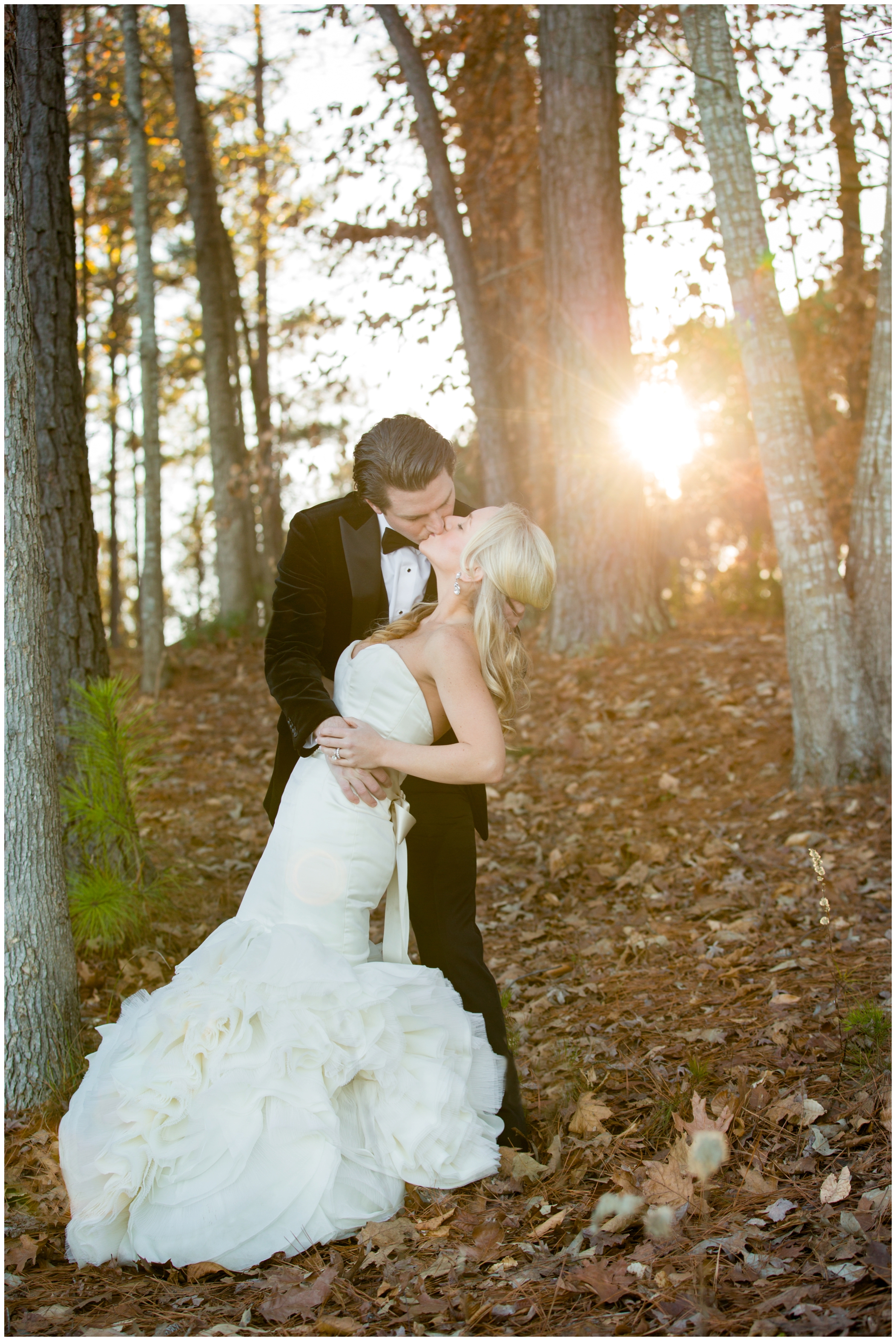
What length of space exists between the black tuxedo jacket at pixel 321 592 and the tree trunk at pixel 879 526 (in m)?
3.13

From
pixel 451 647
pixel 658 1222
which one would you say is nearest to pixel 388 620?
pixel 451 647

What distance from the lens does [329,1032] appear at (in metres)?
2.89

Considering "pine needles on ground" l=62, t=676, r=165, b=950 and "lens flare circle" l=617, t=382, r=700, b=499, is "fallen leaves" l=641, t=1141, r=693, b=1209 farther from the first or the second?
"lens flare circle" l=617, t=382, r=700, b=499

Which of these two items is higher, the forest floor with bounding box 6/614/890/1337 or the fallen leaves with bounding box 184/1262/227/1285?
the forest floor with bounding box 6/614/890/1337

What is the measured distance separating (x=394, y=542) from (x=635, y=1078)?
211 centimetres

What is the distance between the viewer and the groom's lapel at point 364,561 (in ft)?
12.0

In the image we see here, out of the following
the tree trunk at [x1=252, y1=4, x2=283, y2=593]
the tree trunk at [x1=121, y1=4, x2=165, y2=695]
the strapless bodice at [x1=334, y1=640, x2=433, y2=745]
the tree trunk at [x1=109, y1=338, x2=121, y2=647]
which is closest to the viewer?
the strapless bodice at [x1=334, y1=640, x2=433, y2=745]

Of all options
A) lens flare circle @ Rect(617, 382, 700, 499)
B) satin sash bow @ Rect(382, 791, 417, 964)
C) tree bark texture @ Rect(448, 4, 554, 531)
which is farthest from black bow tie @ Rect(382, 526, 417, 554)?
tree bark texture @ Rect(448, 4, 554, 531)

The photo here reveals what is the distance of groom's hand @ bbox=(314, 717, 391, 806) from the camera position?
3.11 meters

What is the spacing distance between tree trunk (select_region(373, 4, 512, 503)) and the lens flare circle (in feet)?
5.10

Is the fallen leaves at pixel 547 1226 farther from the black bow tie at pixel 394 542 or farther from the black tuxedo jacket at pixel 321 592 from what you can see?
the black bow tie at pixel 394 542

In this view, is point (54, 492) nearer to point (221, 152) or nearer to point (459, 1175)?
point (459, 1175)

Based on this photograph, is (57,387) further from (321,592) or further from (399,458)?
(399,458)

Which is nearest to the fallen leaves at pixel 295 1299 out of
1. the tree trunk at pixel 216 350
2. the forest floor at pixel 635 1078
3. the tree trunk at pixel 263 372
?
the forest floor at pixel 635 1078
